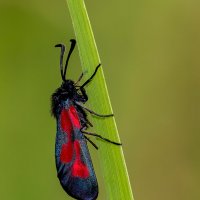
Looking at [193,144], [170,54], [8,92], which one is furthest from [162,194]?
[8,92]

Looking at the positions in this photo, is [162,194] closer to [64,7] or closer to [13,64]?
[13,64]

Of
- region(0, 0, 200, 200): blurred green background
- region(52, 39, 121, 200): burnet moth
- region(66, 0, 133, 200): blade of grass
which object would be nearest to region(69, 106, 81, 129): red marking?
region(52, 39, 121, 200): burnet moth

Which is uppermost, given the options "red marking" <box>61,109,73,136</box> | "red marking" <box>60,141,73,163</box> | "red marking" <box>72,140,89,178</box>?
"red marking" <box>61,109,73,136</box>

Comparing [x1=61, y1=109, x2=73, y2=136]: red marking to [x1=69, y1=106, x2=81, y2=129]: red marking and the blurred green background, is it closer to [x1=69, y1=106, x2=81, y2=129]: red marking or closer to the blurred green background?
[x1=69, y1=106, x2=81, y2=129]: red marking

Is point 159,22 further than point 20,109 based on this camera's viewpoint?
Yes

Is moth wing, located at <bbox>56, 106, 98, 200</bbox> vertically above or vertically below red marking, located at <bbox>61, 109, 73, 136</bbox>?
below

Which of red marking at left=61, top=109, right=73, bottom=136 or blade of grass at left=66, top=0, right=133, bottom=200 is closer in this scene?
blade of grass at left=66, top=0, right=133, bottom=200

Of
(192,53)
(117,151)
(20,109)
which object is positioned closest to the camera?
(117,151)

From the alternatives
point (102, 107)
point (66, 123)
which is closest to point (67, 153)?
point (66, 123)
